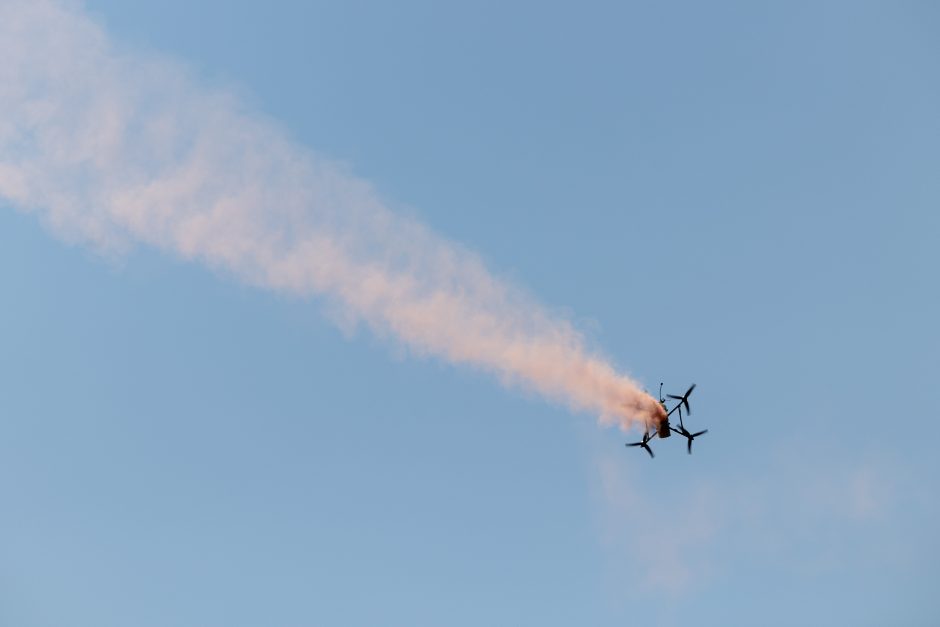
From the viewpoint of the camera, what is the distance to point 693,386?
5803cm

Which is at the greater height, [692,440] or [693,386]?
[693,386]

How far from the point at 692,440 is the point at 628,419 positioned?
6.76m

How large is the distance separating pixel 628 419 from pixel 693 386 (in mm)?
7054

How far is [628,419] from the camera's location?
57.4m

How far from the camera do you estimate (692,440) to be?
58281 mm

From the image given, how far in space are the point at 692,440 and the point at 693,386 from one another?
5.19 meters
